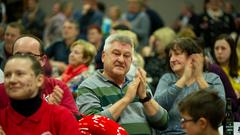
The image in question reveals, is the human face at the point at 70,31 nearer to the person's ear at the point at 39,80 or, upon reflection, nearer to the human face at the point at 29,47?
the human face at the point at 29,47

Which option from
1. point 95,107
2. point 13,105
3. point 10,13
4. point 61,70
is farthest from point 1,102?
point 10,13

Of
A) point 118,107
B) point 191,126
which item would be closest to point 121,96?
point 118,107

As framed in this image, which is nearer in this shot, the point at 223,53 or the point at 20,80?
the point at 20,80

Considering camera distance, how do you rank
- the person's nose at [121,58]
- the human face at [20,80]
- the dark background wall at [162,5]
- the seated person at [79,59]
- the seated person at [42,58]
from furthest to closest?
1. the dark background wall at [162,5]
2. the seated person at [79,59]
3. the person's nose at [121,58]
4. the seated person at [42,58]
5. the human face at [20,80]

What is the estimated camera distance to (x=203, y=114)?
291 cm

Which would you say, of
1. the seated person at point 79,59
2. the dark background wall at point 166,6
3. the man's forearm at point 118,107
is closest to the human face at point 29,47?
the man's forearm at point 118,107

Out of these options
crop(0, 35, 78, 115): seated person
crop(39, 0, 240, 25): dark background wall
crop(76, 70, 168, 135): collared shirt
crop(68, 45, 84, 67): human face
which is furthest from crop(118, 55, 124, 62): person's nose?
crop(39, 0, 240, 25): dark background wall

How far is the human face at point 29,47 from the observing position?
359cm

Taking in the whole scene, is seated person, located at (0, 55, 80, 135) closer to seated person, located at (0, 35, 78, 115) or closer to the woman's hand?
seated person, located at (0, 35, 78, 115)

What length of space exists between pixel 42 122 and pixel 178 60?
5.49 ft

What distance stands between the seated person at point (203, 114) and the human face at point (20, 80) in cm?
75

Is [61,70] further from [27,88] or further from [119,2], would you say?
[119,2]

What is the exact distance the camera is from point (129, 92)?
3.73 meters

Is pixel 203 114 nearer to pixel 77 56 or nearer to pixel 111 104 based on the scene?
pixel 111 104
